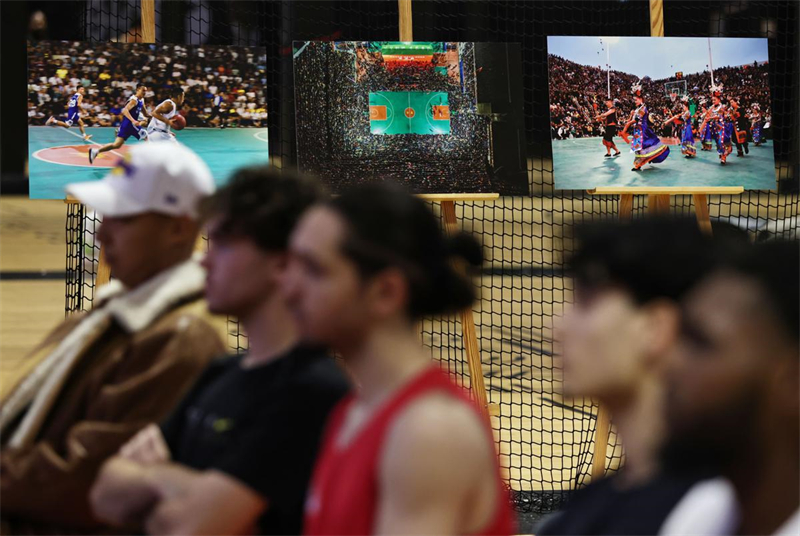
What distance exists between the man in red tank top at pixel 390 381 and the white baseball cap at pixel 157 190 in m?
0.47

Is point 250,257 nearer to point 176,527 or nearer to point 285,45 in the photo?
point 176,527

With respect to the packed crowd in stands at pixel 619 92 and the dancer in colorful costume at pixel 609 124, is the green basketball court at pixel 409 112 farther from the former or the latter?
the dancer in colorful costume at pixel 609 124

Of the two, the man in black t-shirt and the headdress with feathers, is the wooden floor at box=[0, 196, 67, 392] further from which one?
the man in black t-shirt

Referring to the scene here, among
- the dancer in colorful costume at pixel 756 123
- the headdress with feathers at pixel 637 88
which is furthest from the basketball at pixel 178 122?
the dancer in colorful costume at pixel 756 123

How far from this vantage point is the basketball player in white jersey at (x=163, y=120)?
4168 mm

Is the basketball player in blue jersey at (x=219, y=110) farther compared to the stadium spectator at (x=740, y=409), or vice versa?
the basketball player in blue jersey at (x=219, y=110)

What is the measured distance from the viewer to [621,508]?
1125 millimetres

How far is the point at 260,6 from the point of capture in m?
10.4

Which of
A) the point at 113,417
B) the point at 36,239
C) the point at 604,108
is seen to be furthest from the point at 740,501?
the point at 36,239

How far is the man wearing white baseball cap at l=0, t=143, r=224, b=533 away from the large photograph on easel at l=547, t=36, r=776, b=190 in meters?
2.84

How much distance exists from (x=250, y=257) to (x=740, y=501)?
33.6 inches

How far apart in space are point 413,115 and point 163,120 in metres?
1.04

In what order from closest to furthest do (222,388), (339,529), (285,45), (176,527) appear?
(339,529) < (176,527) < (222,388) < (285,45)

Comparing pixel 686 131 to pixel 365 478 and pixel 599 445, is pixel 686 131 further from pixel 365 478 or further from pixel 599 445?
pixel 365 478
